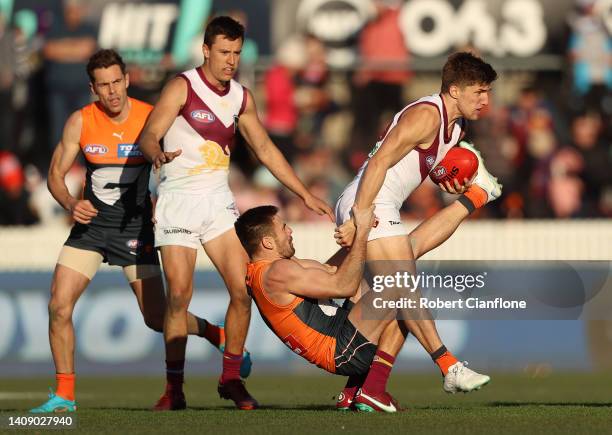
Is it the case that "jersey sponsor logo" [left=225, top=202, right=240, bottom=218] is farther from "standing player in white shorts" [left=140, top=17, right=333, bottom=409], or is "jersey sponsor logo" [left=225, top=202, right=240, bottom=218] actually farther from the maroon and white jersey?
the maroon and white jersey

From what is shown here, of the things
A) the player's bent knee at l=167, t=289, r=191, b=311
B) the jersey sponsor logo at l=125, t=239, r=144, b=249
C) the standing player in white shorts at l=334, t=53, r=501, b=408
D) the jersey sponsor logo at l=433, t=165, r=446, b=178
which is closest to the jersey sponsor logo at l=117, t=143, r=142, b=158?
the jersey sponsor logo at l=125, t=239, r=144, b=249

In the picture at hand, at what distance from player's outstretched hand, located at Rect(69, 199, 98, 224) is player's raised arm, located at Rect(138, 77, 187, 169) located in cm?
56

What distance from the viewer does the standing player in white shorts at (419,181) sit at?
30.9ft

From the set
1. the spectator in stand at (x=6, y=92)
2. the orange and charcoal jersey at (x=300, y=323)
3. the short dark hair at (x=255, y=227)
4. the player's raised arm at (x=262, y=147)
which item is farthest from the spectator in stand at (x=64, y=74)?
the orange and charcoal jersey at (x=300, y=323)

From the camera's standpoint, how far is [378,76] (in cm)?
1883

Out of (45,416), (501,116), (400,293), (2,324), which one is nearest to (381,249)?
(400,293)

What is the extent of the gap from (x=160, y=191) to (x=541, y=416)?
3.32 meters

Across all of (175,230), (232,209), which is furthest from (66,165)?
(232,209)

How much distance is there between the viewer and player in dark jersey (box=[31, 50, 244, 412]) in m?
10.3

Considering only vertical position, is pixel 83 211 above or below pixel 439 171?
below

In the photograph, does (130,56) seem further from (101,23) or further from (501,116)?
(501,116)

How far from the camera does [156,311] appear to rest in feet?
35.6

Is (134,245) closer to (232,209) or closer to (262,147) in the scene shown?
(232,209)

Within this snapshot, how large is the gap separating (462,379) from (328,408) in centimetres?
141
